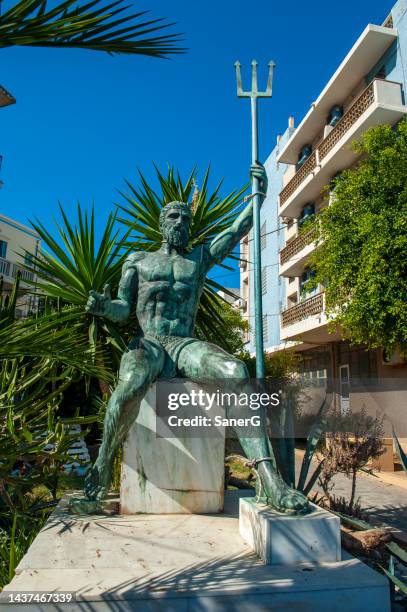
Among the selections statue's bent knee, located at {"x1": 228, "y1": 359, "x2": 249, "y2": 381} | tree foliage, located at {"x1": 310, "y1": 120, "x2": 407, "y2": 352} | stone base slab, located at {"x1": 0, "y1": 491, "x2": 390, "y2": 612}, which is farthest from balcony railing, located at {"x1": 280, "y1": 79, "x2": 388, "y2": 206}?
stone base slab, located at {"x1": 0, "y1": 491, "x2": 390, "y2": 612}

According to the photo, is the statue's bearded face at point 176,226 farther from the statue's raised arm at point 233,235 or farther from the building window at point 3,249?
the building window at point 3,249

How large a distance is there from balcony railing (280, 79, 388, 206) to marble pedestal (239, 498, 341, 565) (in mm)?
13711

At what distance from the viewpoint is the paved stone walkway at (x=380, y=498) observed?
599 centimetres

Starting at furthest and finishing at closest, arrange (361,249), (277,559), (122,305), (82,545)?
1. (361,249)
2. (122,305)
3. (82,545)
4. (277,559)

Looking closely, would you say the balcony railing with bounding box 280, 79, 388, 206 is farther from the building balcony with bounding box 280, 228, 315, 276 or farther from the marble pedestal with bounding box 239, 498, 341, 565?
the marble pedestal with bounding box 239, 498, 341, 565

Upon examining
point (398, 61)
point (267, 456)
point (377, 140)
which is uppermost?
point (398, 61)

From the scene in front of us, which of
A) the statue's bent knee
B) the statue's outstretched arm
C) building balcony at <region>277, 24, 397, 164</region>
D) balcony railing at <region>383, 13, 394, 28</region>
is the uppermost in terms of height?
balcony railing at <region>383, 13, 394, 28</region>

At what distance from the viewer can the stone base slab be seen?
189 cm

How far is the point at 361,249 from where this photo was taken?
9406 millimetres

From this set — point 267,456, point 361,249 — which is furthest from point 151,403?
point 361,249

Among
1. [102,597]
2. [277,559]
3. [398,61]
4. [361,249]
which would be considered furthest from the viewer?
[398,61]

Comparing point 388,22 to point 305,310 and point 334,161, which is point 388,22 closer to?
point 334,161

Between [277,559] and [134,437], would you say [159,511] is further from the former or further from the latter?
[277,559]

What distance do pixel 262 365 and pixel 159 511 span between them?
114 centimetres
